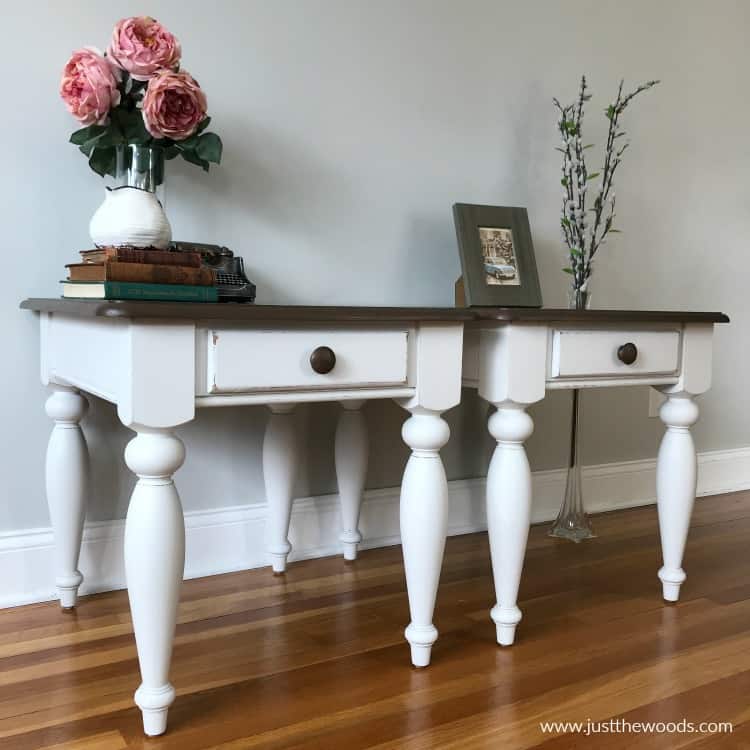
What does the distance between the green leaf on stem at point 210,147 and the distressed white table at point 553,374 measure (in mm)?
599

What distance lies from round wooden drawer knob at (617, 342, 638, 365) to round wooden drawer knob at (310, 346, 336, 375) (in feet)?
2.07

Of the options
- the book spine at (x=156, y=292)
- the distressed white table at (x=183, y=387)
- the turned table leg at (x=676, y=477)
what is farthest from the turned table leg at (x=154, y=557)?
the turned table leg at (x=676, y=477)

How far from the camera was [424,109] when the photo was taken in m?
2.10

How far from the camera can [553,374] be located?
5.03ft

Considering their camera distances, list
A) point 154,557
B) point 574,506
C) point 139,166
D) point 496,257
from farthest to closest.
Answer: point 574,506 → point 496,257 → point 139,166 → point 154,557

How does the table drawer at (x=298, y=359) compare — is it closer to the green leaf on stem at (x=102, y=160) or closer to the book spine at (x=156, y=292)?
the book spine at (x=156, y=292)

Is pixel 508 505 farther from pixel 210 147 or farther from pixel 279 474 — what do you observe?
pixel 210 147

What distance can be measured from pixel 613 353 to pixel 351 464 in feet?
2.25

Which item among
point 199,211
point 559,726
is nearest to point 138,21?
point 199,211

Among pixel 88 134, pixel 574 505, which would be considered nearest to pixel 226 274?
pixel 88 134

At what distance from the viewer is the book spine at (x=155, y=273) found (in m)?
1.24

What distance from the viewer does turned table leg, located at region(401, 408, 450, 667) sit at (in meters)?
1.39

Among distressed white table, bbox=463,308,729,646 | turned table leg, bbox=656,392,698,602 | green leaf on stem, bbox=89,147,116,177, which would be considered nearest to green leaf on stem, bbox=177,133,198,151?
green leaf on stem, bbox=89,147,116,177

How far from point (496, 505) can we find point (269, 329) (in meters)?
0.55
